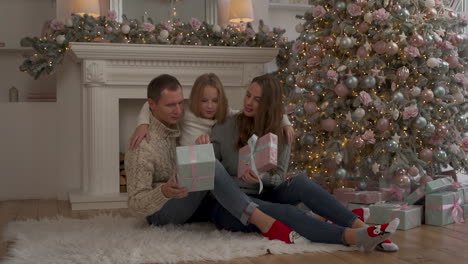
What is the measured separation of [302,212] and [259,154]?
31 cm

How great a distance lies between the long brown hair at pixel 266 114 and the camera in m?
2.75

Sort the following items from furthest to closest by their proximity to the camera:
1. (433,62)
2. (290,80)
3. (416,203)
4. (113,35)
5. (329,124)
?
1. (290,80)
2. (113,35)
3. (329,124)
4. (433,62)
5. (416,203)

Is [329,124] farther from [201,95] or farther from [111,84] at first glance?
[111,84]

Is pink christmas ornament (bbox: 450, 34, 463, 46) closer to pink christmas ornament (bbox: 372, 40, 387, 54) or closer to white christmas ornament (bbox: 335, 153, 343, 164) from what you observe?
pink christmas ornament (bbox: 372, 40, 387, 54)

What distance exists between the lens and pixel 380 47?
3539 mm

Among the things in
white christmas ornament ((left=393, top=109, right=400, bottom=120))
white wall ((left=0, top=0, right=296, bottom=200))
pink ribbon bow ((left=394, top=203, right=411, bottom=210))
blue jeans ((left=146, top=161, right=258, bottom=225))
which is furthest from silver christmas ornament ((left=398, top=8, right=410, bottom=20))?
white wall ((left=0, top=0, right=296, bottom=200))

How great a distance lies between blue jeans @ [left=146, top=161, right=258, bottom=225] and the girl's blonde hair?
37 cm

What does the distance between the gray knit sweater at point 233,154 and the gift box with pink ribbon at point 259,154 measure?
0.69ft

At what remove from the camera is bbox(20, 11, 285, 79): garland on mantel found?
13.1 feet

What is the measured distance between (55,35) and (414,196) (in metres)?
2.51

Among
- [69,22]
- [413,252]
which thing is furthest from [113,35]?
[413,252]

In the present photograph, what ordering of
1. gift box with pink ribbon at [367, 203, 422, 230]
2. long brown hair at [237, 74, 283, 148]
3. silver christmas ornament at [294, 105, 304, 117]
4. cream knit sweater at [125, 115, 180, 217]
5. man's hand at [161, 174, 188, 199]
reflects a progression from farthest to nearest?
silver christmas ornament at [294, 105, 304, 117]
gift box with pink ribbon at [367, 203, 422, 230]
long brown hair at [237, 74, 283, 148]
cream knit sweater at [125, 115, 180, 217]
man's hand at [161, 174, 188, 199]

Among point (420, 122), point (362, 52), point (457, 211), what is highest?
point (362, 52)

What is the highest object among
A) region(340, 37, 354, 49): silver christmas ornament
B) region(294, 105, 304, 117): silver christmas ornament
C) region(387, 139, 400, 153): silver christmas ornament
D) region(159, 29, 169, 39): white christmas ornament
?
region(159, 29, 169, 39): white christmas ornament
